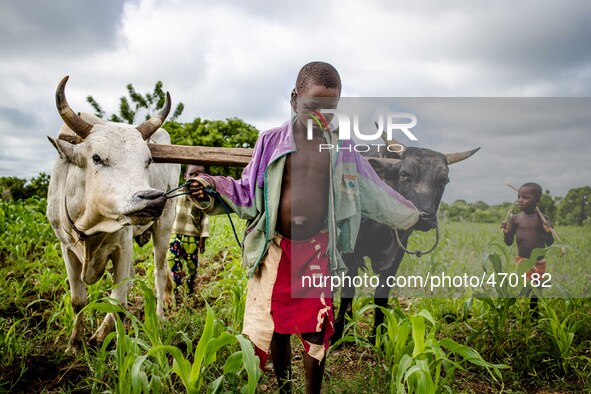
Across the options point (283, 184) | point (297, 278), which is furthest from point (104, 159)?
point (297, 278)

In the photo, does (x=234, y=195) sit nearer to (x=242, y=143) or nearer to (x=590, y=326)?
(x=590, y=326)

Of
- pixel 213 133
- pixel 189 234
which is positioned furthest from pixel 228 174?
pixel 189 234

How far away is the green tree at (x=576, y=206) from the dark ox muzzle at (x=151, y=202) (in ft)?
9.58

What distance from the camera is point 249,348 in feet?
6.91

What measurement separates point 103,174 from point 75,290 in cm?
106

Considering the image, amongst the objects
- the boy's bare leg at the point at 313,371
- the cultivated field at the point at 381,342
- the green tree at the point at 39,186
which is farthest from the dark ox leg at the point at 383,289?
the green tree at the point at 39,186

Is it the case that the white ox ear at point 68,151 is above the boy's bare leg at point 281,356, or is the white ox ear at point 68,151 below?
above

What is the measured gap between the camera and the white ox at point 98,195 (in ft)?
8.94

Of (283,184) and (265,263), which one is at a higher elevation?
(283,184)

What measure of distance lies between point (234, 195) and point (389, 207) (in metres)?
0.82

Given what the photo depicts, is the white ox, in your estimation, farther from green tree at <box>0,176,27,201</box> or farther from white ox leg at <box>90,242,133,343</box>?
green tree at <box>0,176,27,201</box>

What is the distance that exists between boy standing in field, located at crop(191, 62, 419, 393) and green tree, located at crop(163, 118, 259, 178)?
843 inches

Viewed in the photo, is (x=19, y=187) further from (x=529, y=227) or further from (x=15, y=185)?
(x=529, y=227)

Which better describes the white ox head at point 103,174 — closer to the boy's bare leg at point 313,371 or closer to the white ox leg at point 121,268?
the white ox leg at point 121,268
